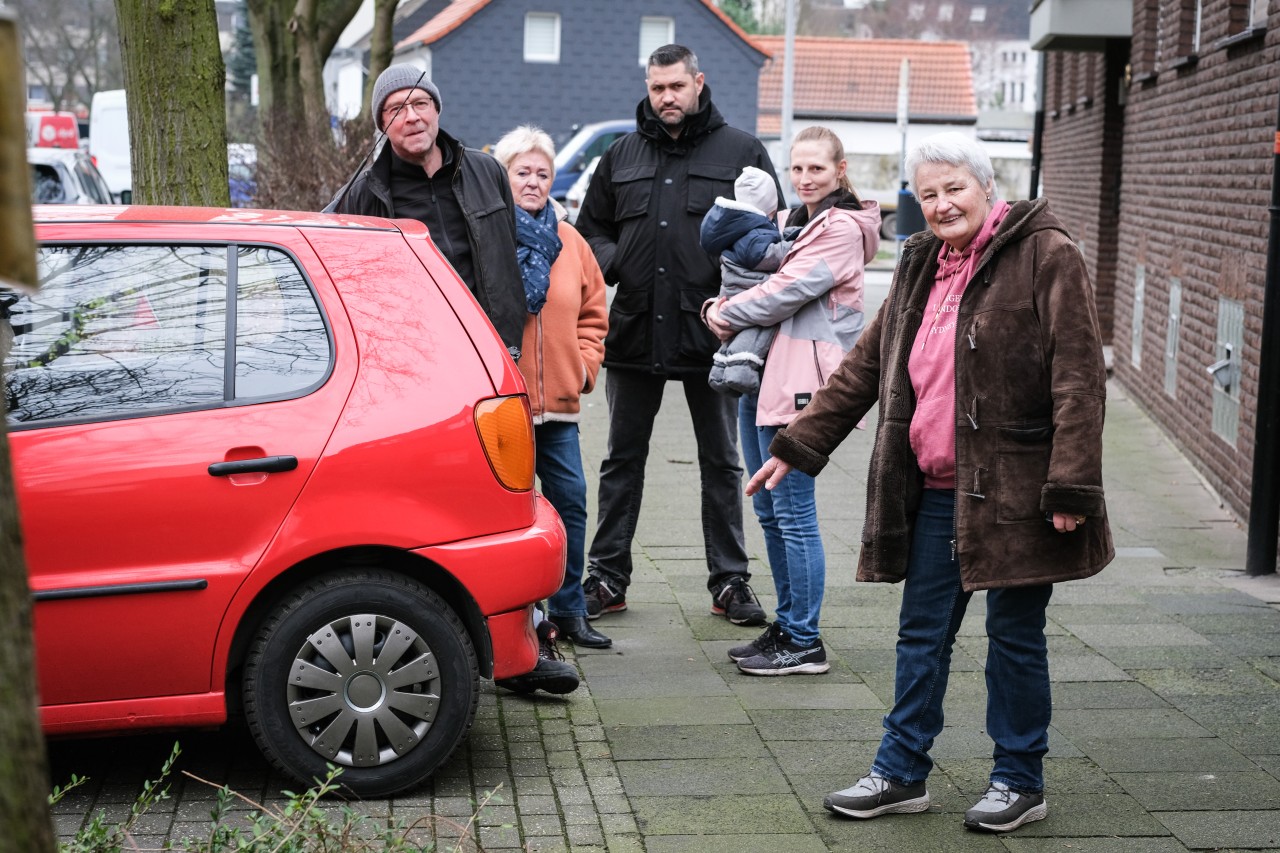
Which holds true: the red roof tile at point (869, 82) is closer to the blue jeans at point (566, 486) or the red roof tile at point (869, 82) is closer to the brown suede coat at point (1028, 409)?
the blue jeans at point (566, 486)

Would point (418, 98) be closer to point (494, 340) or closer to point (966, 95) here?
point (494, 340)

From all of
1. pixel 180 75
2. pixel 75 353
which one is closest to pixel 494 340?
pixel 75 353

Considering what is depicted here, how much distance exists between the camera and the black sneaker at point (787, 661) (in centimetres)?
575

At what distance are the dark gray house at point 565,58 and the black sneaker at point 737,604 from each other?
134ft

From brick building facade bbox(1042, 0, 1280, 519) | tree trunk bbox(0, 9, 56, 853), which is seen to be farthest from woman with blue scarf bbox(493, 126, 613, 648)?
brick building facade bbox(1042, 0, 1280, 519)

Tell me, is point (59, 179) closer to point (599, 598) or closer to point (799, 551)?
point (599, 598)

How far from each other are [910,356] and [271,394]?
1691 millimetres

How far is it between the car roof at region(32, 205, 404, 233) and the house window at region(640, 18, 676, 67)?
44659 millimetres

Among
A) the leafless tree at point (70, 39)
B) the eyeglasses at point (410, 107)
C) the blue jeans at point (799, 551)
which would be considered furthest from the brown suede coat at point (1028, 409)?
the leafless tree at point (70, 39)

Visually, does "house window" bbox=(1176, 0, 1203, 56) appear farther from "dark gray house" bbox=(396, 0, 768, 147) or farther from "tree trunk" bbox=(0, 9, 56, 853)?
"dark gray house" bbox=(396, 0, 768, 147)

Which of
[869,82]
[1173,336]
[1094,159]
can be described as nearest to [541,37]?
[869,82]

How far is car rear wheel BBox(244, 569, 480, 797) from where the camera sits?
4316 mm

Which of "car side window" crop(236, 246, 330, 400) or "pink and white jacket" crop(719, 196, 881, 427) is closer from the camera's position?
"car side window" crop(236, 246, 330, 400)

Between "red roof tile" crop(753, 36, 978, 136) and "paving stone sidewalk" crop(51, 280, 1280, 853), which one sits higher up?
"red roof tile" crop(753, 36, 978, 136)
